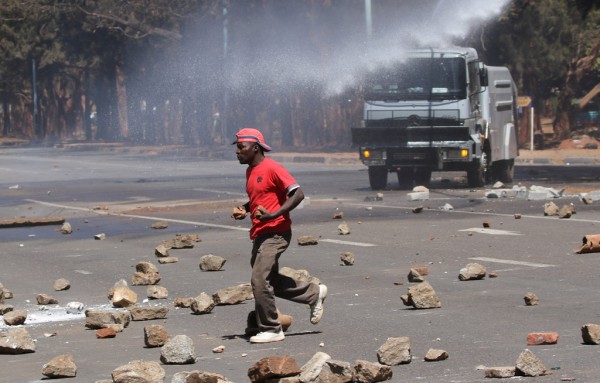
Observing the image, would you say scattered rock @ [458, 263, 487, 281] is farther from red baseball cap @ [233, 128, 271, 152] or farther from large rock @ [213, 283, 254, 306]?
red baseball cap @ [233, 128, 271, 152]

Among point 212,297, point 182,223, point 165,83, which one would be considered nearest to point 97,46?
point 165,83

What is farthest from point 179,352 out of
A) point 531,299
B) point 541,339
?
point 531,299

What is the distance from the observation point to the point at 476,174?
26.3 metres

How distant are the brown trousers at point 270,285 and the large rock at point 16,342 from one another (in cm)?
154

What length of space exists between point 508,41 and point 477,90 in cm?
2952

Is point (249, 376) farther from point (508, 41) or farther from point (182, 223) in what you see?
point (508, 41)

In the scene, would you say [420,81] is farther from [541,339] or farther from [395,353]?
[395,353]

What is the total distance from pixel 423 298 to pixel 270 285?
1.66m

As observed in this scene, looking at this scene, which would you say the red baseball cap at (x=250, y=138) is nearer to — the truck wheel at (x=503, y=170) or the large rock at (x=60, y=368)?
the large rock at (x=60, y=368)

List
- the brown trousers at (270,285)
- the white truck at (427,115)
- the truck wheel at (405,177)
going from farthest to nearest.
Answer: the truck wheel at (405,177) → the white truck at (427,115) → the brown trousers at (270,285)

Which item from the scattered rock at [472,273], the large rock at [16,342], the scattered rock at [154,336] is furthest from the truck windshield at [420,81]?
the large rock at [16,342]

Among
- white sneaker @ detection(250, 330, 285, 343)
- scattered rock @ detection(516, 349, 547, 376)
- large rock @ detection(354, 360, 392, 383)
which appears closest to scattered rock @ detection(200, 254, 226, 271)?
white sneaker @ detection(250, 330, 285, 343)

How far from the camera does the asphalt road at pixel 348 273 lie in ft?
27.7

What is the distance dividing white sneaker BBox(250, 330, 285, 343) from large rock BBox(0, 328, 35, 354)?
149cm
